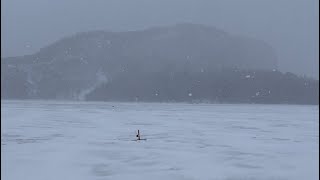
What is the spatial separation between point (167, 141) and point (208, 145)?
179cm

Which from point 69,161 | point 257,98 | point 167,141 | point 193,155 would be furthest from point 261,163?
point 257,98

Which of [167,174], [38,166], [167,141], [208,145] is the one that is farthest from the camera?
[167,141]

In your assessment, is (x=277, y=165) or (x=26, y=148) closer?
(x=277, y=165)

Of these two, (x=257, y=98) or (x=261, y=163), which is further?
(x=257, y=98)

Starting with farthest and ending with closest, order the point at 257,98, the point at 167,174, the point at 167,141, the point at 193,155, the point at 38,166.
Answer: the point at 257,98, the point at 167,141, the point at 193,155, the point at 38,166, the point at 167,174

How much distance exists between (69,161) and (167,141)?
5985mm

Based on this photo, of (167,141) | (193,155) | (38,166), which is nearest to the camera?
(38,166)

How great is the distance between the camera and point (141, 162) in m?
12.2

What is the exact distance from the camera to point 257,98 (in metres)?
193

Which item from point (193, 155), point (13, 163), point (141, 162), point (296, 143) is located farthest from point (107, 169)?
point (296, 143)

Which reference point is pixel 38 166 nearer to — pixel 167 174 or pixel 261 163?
pixel 167 174

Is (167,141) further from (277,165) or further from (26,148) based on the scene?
(277,165)

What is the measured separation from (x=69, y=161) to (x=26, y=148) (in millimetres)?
3024

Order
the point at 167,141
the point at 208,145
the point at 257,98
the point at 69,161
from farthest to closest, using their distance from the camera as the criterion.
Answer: the point at 257,98 → the point at 167,141 → the point at 208,145 → the point at 69,161
